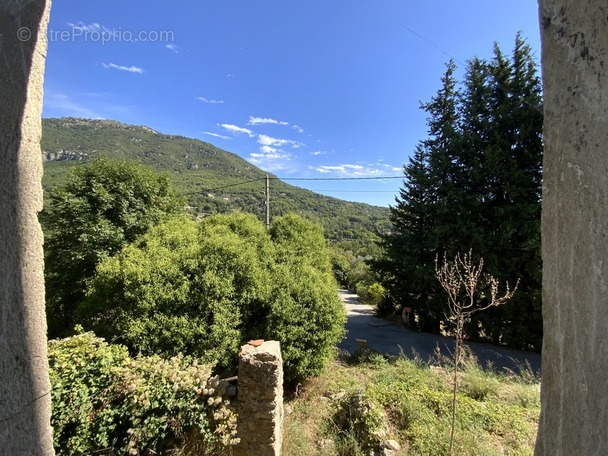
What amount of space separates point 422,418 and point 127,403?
142 inches

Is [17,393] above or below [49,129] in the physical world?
below

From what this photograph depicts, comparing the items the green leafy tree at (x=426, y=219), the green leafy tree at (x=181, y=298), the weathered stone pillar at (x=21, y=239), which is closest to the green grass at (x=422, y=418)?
the green leafy tree at (x=181, y=298)

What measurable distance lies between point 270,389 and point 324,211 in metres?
52.1

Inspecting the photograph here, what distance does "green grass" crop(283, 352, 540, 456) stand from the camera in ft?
11.5

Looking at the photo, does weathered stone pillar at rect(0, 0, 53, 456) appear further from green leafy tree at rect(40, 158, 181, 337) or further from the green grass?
green leafy tree at rect(40, 158, 181, 337)

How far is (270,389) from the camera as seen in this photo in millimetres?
3348

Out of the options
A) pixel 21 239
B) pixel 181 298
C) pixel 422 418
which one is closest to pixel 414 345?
pixel 422 418

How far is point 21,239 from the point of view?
1.34 metres

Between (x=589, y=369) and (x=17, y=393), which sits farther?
(x=17, y=393)

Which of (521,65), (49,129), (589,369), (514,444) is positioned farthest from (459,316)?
(49,129)

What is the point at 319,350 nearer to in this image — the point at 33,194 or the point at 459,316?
the point at 459,316
